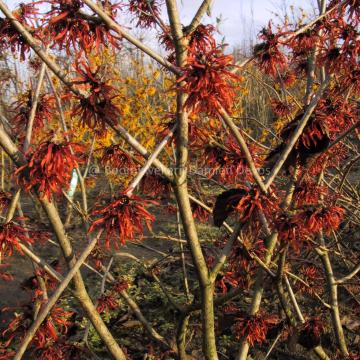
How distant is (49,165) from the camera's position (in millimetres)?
1217

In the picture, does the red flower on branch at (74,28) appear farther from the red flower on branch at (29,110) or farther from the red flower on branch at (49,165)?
the red flower on branch at (29,110)

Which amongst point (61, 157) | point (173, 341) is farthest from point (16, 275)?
point (61, 157)

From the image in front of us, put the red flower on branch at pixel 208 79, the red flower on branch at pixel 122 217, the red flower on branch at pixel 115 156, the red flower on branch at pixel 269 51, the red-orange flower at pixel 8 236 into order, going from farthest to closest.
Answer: the red flower on branch at pixel 115 156 < the red flower on branch at pixel 269 51 < the red-orange flower at pixel 8 236 < the red flower on branch at pixel 122 217 < the red flower on branch at pixel 208 79

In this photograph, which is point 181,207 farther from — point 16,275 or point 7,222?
point 16,275

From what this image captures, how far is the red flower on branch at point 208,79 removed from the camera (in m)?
1.09

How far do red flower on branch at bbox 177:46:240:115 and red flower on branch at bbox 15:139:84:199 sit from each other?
437 millimetres

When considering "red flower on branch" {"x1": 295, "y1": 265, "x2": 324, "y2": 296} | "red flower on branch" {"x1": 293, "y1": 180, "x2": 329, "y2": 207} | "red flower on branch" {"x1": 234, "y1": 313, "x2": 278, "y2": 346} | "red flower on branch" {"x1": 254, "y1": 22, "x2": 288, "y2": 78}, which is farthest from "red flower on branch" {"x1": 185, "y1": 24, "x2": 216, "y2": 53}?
"red flower on branch" {"x1": 295, "y1": 265, "x2": 324, "y2": 296}

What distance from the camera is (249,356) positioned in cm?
332

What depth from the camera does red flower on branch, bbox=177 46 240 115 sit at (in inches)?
43.1

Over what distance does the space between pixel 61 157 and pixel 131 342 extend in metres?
2.91

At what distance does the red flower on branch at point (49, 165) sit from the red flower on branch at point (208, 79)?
0.44m

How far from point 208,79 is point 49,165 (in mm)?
575

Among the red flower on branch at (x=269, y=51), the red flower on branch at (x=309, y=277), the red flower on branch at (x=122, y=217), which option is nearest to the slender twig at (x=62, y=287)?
the red flower on branch at (x=122, y=217)

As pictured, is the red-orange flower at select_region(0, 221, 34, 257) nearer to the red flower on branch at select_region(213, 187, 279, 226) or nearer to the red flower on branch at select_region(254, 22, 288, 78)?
the red flower on branch at select_region(213, 187, 279, 226)
